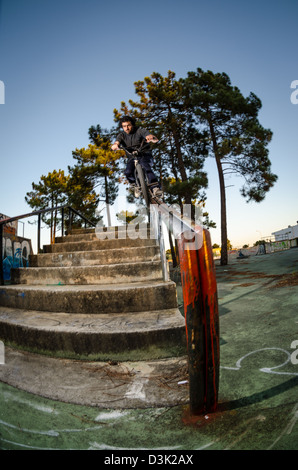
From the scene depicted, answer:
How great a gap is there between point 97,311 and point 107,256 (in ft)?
3.98

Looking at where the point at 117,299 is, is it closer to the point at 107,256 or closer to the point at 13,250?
the point at 107,256

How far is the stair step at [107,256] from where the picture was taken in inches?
133

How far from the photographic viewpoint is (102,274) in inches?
115

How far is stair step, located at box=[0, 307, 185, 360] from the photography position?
5.78 feet

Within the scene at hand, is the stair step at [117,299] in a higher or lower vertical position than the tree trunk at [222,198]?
lower

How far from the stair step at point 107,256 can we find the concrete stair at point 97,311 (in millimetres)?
14

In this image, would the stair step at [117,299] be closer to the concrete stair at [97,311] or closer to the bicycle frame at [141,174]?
the concrete stair at [97,311]

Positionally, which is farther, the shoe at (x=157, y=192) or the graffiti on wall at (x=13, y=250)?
the graffiti on wall at (x=13, y=250)

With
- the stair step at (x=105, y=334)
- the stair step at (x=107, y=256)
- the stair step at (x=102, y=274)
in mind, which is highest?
the stair step at (x=107, y=256)

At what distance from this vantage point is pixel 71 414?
1.25m

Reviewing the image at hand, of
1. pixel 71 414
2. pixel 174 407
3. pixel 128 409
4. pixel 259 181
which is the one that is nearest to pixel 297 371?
pixel 174 407

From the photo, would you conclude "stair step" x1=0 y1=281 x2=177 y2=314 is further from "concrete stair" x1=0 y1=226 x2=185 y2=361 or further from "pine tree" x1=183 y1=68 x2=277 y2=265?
"pine tree" x1=183 y1=68 x2=277 y2=265

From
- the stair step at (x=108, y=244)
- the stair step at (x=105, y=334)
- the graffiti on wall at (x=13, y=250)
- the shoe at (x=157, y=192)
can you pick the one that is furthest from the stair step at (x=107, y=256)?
the graffiti on wall at (x=13, y=250)
